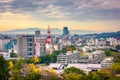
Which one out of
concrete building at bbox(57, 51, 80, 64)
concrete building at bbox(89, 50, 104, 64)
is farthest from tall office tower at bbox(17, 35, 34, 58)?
concrete building at bbox(89, 50, 104, 64)

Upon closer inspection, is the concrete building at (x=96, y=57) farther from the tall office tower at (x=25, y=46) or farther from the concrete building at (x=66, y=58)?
the tall office tower at (x=25, y=46)

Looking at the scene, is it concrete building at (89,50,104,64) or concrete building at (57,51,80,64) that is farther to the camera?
concrete building at (89,50,104,64)

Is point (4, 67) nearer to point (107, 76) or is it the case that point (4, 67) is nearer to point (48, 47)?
point (107, 76)

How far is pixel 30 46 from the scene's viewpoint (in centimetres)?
2373

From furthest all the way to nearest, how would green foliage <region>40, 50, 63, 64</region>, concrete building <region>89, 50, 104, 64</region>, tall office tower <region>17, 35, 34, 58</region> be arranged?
tall office tower <region>17, 35, 34, 58</region> → concrete building <region>89, 50, 104, 64</region> → green foliage <region>40, 50, 63, 64</region>

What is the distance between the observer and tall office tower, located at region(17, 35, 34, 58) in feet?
76.1

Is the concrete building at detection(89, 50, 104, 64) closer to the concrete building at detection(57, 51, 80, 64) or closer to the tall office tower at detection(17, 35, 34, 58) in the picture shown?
the concrete building at detection(57, 51, 80, 64)

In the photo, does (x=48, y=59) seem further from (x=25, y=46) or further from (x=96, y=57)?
(x=96, y=57)

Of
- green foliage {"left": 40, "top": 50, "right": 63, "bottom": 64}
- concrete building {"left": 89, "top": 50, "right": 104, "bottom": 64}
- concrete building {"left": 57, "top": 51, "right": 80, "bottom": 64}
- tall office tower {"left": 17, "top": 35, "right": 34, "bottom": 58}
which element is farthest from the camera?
tall office tower {"left": 17, "top": 35, "right": 34, "bottom": 58}

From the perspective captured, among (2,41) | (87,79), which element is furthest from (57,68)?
(2,41)

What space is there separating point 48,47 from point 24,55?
3696mm

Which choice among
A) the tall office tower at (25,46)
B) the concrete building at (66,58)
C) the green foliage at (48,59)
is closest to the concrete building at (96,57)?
the concrete building at (66,58)

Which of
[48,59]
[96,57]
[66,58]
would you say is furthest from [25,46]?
[96,57]

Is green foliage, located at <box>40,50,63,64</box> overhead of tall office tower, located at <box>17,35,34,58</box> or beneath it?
beneath
